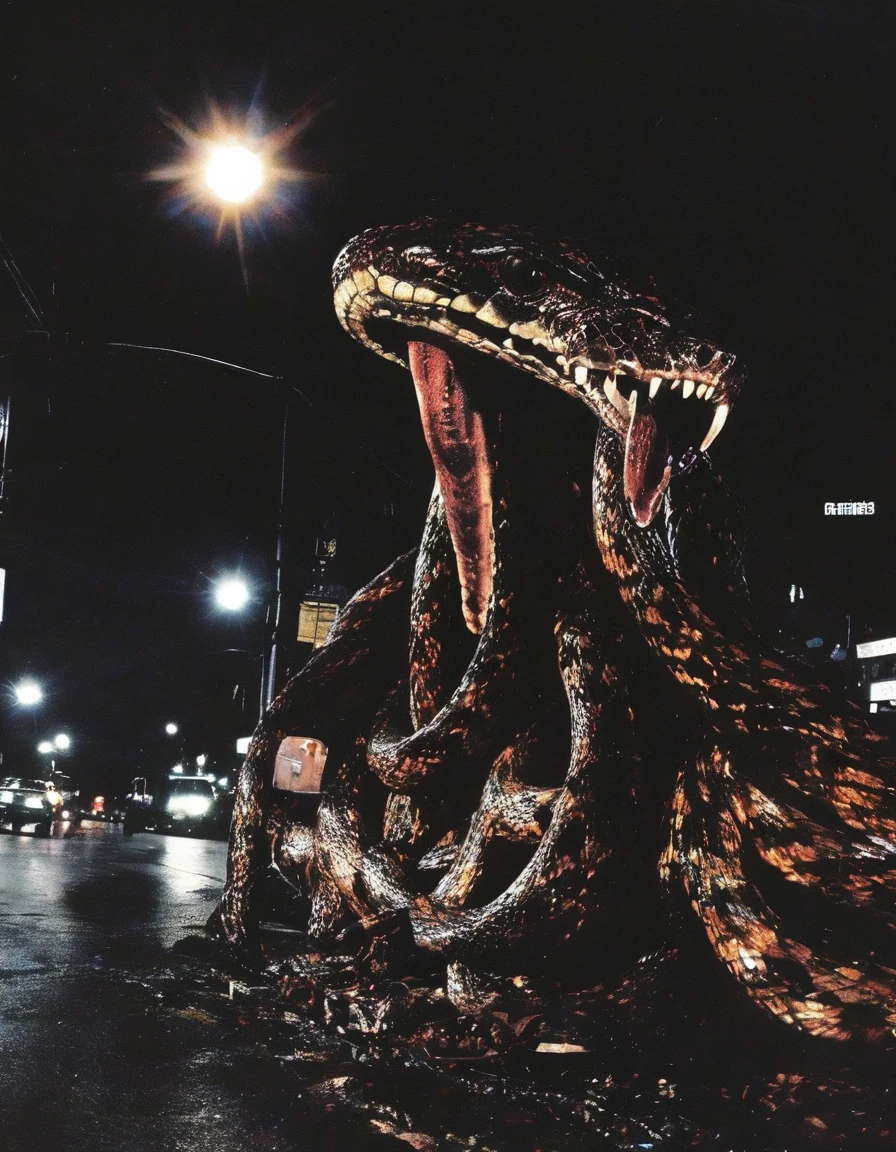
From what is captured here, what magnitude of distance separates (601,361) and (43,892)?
7.76 metres

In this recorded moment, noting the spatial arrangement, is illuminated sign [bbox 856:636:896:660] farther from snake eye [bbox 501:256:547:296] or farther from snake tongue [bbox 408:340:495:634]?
snake eye [bbox 501:256:547:296]

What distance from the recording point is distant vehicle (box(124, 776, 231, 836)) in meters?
27.1

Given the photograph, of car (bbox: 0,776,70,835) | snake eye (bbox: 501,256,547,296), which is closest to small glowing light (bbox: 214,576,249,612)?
car (bbox: 0,776,70,835)

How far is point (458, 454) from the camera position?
5258 mm

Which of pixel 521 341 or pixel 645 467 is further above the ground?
pixel 521 341

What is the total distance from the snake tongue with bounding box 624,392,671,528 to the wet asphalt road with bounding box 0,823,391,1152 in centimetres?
234

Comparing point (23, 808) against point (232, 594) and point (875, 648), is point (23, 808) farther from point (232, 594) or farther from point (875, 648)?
point (875, 648)

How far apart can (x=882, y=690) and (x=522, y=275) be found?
18456 mm

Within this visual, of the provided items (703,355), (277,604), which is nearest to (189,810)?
(277,604)

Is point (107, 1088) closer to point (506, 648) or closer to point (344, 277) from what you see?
point (506, 648)

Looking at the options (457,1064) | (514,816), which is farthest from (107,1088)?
(514,816)

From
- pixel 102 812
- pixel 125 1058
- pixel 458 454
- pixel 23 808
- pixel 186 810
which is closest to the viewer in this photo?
pixel 125 1058

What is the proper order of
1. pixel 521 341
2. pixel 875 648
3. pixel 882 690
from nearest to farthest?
pixel 521 341
pixel 882 690
pixel 875 648

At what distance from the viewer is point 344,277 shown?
5070mm
